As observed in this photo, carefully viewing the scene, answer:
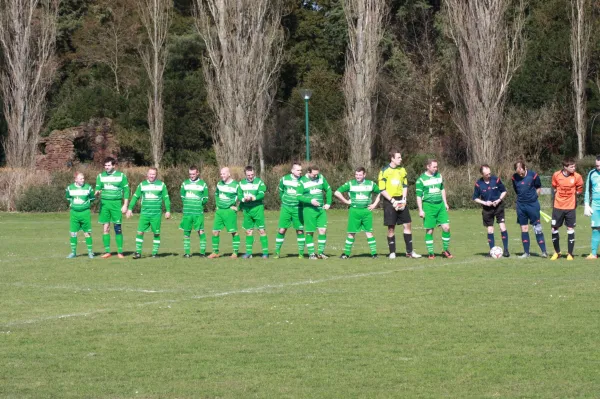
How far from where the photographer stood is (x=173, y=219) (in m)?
38.8

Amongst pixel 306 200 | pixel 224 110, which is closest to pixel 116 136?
pixel 224 110

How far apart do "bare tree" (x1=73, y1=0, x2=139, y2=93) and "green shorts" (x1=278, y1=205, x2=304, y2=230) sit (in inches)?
1651

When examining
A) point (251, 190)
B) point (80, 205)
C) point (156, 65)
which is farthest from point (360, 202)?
point (156, 65)

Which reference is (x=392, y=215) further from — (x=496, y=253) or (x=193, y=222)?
(x=193, y=222)

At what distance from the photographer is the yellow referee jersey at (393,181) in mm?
20812

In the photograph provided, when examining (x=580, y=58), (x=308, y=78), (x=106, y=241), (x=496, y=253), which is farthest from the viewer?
(x=308, y=78)

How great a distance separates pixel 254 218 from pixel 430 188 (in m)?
3.78

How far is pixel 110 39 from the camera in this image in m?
61.4

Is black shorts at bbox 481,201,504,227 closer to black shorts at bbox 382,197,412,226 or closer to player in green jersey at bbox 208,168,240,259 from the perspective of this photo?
black shorts at bbox 382,197,412,226

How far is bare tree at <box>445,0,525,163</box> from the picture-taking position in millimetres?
47062

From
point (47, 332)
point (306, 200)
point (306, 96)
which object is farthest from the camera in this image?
point (306, 96)

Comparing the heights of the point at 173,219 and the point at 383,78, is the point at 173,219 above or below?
below

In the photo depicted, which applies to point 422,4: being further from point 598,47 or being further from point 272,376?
point 272,376

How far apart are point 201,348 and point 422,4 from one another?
50.5 meters
